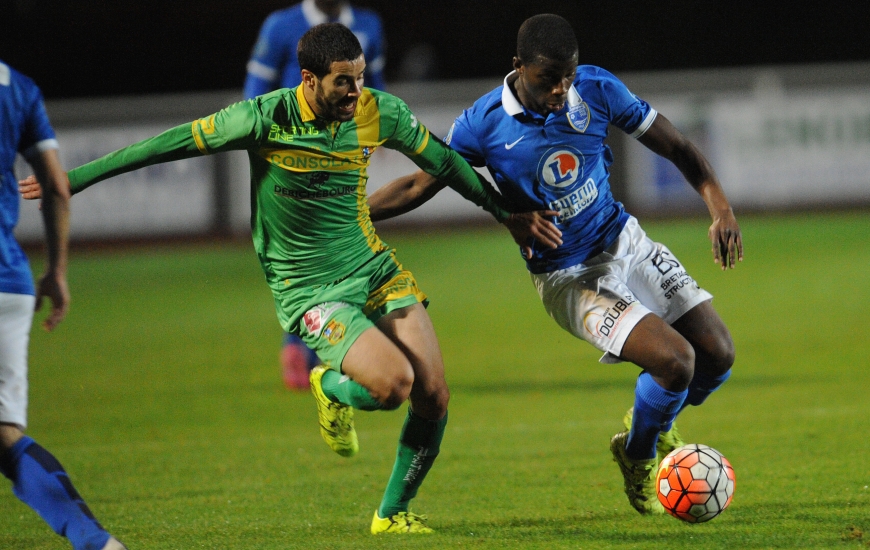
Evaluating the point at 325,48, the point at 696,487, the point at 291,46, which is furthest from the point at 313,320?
the point at 291,46

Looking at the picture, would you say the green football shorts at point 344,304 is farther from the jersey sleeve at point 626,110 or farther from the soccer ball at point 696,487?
the soccer ball at point 696,487

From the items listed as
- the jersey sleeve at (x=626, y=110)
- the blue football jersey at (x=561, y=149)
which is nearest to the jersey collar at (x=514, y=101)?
the blue football jersey at (x=561, y=149)

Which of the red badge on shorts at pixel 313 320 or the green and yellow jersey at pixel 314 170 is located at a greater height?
the green and yellow jersey at pixel 314 170

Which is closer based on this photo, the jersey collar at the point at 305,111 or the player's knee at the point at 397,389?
the player's knee at the point at 397,389

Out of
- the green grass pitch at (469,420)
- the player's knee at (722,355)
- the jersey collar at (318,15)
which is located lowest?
the green grass pitch at (469,420)

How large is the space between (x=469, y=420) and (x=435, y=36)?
62.3 feet

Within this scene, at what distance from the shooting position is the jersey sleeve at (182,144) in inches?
181

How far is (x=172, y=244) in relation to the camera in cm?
1909

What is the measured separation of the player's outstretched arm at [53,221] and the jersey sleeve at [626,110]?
2557 millimetres

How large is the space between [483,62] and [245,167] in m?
9.09

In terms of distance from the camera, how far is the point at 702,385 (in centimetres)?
570

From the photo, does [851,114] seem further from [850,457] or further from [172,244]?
[850,457]

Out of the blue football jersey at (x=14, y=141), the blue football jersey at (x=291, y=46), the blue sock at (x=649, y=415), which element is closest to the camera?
the blue football jersey at (x=14, y=141)

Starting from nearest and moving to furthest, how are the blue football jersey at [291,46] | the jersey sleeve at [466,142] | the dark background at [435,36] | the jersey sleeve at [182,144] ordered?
1. the jersey sleeve at [182,144]
2. the jersey sleeve at [466,142]
3. the blue football jersey at [291,46]
4. the dark background at [435,36]
